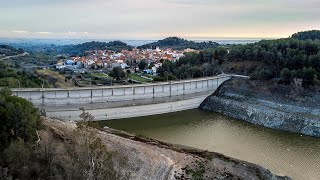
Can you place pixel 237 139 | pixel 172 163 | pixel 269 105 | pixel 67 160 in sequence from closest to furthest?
pixel 67 160 < pixel 172 163 < pixel 237 139 < pixel 269 105

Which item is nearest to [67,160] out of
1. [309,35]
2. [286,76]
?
[286,76]

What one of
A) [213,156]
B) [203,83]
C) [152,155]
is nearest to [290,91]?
[203,83]

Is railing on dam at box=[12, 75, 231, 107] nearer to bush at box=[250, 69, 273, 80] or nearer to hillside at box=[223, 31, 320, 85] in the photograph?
bush at box=[250, 69, 273, 80]

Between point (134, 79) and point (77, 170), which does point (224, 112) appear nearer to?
point (134, 79)

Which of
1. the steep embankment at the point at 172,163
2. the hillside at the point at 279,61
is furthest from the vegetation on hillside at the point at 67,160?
the hillside at the point at 279,61

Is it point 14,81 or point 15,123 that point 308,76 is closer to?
point 14,81

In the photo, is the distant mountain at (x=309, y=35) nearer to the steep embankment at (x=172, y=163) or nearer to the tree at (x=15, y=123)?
the steep embankment at (x=172, y=163)
